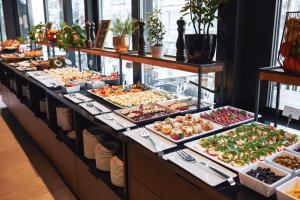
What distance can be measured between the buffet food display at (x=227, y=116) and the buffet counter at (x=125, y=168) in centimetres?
35

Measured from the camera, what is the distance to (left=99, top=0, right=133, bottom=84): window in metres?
2.93

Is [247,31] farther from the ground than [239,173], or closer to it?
farther from the ground

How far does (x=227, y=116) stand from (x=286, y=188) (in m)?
0.71

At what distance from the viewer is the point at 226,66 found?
1799mm

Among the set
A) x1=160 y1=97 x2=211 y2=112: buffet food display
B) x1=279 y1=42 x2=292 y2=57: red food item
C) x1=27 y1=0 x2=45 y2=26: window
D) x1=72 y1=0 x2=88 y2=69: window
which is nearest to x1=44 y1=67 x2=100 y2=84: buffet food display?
x1=72 y1=0 x2=88 y2=69: window

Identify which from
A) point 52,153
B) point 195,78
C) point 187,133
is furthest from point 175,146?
point 52,153

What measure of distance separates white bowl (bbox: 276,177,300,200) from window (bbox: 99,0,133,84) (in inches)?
82.6

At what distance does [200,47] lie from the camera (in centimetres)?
155

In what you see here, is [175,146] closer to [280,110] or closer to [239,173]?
[239,173]

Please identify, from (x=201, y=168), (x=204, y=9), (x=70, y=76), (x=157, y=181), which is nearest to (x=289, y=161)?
(x=201, y=168)

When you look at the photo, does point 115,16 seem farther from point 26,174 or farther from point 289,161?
point 289,161

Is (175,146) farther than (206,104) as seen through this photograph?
No

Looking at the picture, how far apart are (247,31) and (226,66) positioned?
0.79 ft

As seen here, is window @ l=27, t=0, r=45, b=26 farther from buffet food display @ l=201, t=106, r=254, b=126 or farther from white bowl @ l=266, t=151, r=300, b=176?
white bowl @ l=266, t=151, r=300, b=176
